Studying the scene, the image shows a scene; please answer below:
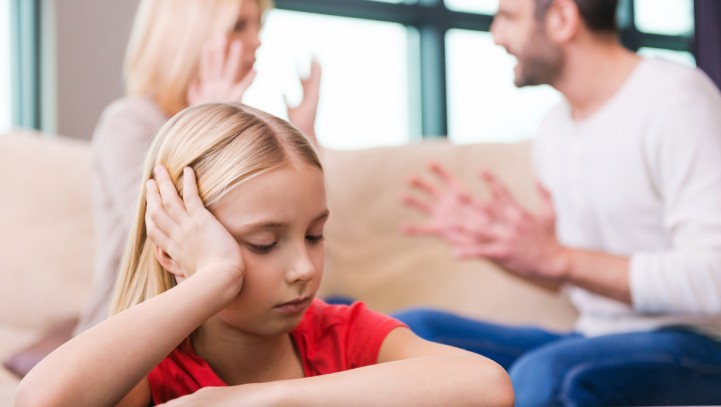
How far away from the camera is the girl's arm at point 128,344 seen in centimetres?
62

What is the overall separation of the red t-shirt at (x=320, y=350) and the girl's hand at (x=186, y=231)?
79 millimetres

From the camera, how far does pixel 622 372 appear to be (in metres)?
1.05

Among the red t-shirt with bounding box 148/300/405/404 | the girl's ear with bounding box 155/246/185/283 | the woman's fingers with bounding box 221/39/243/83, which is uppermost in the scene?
the woman's fingers with bounding box 221/39/243/83

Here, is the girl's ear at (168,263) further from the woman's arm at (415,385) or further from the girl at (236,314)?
the woman's arm at (415,385)

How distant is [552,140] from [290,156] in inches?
32.2

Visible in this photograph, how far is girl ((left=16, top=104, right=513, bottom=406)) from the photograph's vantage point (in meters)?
0.64

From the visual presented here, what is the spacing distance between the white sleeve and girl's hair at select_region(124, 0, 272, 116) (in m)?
0.66

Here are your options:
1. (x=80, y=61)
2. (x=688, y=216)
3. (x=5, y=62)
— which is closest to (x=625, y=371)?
(x=688, y=216)

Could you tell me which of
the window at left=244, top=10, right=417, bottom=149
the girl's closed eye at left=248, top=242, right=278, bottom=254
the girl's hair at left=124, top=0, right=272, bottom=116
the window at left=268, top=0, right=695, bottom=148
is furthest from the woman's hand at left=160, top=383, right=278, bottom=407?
the window at left=268, top=0, right=695, bottom=148

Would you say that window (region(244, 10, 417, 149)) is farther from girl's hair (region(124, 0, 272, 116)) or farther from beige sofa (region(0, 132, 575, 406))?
girl's hair (region(124, 0, 272, 116))

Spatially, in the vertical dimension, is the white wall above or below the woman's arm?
above

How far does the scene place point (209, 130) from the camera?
2.45ft

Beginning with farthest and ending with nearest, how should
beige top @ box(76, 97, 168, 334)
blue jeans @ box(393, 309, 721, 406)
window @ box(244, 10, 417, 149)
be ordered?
1. window @ box(244, 10, 417, 149)
2. beige top @ box(76, 97, 168, 334)
3. blue jeans @ box(393, 309, 721, 406)

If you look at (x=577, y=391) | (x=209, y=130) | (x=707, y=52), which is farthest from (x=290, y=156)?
(x=707, y=52)
